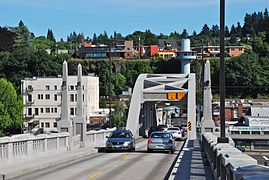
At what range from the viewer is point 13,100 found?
12344 cm

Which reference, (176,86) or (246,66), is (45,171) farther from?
(246,66)

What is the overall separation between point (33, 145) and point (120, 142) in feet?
36.8

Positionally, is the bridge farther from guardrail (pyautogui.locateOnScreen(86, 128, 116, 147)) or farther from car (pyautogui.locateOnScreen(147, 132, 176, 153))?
car (pyautogui.locateOnScreen(147, 132, 176, 153))

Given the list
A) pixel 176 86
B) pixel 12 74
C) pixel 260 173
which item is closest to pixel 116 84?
pixel 12 74

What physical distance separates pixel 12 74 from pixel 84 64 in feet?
129

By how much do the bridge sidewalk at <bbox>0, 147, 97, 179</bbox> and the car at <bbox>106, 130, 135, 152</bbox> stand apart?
3504mm

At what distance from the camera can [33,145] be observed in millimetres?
27203

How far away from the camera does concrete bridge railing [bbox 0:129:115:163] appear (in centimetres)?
2286

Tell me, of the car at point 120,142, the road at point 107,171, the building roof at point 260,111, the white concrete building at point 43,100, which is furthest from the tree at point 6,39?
the road at point 107,171

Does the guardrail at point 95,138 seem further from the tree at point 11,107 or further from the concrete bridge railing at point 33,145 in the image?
the tree at point 11,107

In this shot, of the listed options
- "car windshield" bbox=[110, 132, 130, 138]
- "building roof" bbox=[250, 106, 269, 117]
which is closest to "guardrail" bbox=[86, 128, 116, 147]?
"car windshield" bbox=[110, 132, 130, 138]

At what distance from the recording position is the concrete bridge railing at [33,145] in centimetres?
2286

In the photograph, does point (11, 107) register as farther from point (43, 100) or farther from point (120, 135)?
point (120, 135)

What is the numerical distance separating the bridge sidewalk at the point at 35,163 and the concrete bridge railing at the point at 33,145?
0.57 feet
